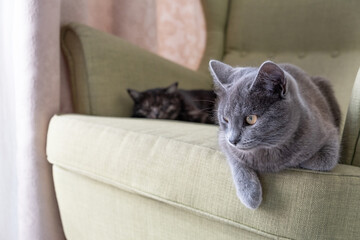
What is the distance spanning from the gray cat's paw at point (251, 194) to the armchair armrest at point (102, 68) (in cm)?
78

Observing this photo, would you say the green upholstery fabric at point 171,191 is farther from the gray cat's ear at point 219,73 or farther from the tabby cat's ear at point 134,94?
the tabby cat's ear at point 134,94

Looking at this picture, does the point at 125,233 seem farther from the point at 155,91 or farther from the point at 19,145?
the point at 155,91

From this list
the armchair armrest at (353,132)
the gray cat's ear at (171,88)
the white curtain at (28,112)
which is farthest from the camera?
the gray cat's ear at (171,88)

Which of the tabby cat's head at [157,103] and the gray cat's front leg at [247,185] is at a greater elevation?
the tabby cat's head at [157,103]

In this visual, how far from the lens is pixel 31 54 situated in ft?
3.59

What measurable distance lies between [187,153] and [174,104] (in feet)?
2.74

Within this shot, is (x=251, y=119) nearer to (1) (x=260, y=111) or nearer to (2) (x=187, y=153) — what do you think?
(1) (x=260, y=111)

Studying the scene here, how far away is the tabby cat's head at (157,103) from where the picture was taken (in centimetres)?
147

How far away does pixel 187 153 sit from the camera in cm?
80

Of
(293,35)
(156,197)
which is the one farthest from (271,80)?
(293,35)

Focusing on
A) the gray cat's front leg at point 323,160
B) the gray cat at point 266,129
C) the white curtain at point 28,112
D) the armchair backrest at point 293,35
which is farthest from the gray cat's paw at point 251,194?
the armchair backrest at point 293,35

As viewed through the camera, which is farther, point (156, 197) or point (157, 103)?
point (157, 103)

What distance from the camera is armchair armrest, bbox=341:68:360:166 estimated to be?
73cm

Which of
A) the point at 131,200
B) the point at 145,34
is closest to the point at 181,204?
the point at 131,200
